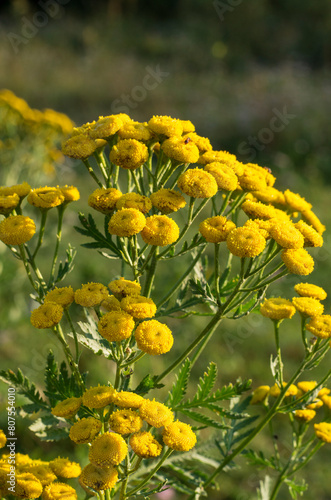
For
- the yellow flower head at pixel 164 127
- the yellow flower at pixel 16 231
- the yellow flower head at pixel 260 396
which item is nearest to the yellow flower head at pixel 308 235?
the yellow flower head at pixel 164 127

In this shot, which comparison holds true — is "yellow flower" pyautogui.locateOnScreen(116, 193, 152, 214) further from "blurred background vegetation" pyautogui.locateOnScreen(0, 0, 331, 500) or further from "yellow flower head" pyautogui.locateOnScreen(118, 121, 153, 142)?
"blurred background vegetation" pyautogui.locateOnScreen(0, 0, 331, 500)

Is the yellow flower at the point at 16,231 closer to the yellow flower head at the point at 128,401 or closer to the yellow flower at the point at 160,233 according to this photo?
the yellow flower at the point at 160,233

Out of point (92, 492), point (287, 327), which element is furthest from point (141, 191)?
point (287, 327)

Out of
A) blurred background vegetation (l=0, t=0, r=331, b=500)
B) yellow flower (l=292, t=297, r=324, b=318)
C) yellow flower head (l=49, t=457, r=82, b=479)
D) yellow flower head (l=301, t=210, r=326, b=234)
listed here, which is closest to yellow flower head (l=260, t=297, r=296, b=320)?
yellow flower (l=292, t=297, r=324, b=318)

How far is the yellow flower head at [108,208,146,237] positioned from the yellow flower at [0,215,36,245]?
0.91 feet

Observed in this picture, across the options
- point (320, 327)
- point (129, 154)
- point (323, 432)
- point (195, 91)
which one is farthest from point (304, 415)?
point (195, 91)

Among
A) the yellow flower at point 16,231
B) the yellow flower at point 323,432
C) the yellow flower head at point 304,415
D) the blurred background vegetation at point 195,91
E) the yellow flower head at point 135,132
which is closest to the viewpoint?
the yellow flower at point 16,231

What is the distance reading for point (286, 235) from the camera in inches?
58.8

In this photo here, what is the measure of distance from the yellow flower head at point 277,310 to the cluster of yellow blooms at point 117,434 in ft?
1.52

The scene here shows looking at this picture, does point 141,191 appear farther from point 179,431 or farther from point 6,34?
point 6,34

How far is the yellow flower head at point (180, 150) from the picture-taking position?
5.21 feet

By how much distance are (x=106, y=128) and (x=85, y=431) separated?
3.01 feet

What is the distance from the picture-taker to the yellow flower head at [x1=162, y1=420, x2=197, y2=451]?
124 centimetres

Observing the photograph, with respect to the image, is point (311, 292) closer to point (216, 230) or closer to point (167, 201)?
point (216, 230)
